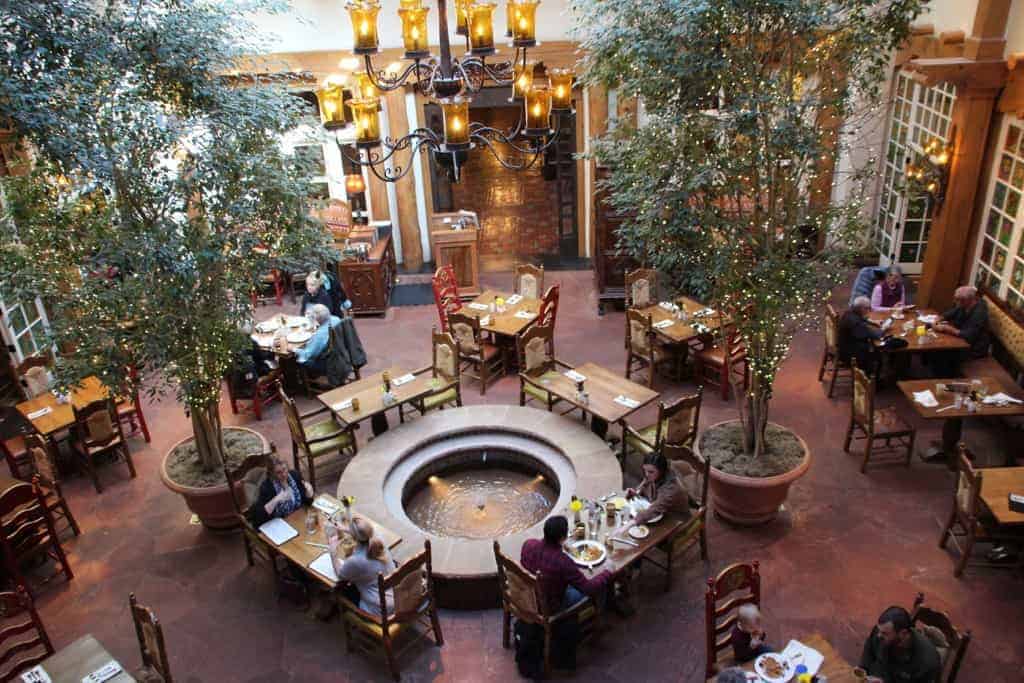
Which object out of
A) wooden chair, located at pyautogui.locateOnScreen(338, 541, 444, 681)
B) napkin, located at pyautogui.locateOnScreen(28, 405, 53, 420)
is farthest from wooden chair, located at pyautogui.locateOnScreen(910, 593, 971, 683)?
napkin, located at pyautogui.locateOnScreen(28, 405, 53, 420)

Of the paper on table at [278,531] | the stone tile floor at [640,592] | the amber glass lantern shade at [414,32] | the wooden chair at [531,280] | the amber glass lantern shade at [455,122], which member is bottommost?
the stone tile floor at [640,592]

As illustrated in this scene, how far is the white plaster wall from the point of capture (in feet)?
38.3

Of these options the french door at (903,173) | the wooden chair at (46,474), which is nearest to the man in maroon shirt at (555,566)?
the wooden chair at (46,474)

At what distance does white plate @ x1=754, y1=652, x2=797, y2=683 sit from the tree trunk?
4.77 m

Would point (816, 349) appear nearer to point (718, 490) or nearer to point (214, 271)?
point (718, 490)

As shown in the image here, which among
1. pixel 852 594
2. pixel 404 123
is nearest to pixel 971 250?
pixel 852 594

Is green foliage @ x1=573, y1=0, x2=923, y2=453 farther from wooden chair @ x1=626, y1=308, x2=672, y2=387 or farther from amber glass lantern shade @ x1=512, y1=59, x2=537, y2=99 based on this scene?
wooden chair @ x1=626, y1=308, x2=672, y2=387

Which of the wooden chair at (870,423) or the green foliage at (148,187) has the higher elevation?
the green foliage at (148,187)

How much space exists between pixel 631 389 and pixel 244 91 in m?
4.47

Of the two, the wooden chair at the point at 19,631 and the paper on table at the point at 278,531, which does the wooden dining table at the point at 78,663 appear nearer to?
the wooden chair at the point at 19,631

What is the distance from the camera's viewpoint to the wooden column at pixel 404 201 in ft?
41.1

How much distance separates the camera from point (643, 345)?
9.27 metres

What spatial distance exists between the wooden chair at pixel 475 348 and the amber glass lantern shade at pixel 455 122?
3556 mm

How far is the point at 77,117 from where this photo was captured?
17.3ft
